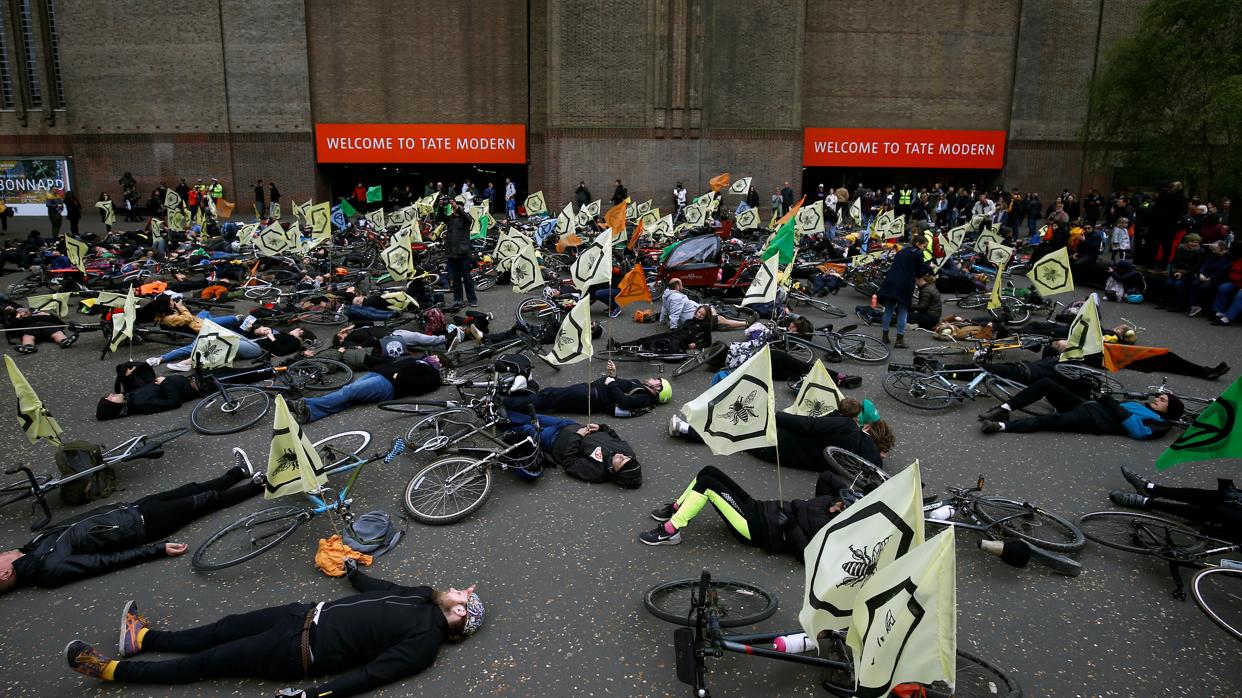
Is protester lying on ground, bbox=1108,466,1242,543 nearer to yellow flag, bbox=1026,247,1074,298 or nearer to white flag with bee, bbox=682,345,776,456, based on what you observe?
white flag with bee, bbox=682,345,776,456

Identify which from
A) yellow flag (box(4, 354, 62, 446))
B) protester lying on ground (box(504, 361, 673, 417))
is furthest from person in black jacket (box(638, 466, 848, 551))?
yellow flag (box(4, 354, 62, 446))

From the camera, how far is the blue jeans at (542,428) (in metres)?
7.72

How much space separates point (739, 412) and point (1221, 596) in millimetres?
3636

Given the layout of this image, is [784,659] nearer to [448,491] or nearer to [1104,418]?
[448,491]

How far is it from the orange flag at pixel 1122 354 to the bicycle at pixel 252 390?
31.8 feet

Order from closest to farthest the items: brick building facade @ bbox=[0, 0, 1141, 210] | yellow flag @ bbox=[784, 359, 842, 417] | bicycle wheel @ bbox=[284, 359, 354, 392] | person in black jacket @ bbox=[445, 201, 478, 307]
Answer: yellow flag @ bbox=[784, 359, 842, 417]
bicycle wheel @ bbox=[284, 359, 354, 392]
person in black jacket @ bbox=[445, 201, 478, 307]
brick building facade @ bbox=[0, 0, 1141, 210]

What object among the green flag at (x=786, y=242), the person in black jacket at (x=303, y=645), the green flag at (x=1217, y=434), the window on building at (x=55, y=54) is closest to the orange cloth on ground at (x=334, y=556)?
the person in black jacket at (x=303, y=645)

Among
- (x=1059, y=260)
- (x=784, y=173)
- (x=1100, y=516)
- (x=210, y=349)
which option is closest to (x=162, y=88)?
(x=784, y=173)

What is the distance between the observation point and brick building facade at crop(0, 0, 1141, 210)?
31.2m

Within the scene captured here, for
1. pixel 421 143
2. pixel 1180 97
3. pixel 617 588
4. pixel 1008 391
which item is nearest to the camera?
pixel 617 588

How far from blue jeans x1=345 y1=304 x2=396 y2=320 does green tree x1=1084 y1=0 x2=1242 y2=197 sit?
65.4 feet

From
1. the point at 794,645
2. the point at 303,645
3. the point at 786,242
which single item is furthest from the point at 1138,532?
the point at 786,242

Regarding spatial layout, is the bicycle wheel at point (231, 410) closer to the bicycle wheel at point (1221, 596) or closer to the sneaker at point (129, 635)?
the sneaker at point (129, 635)

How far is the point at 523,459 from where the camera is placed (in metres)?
7.32
